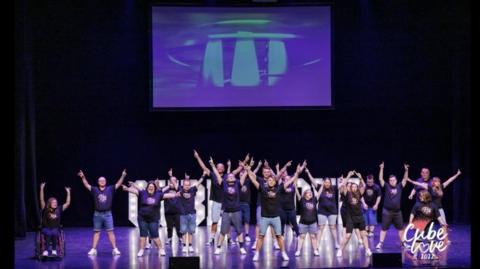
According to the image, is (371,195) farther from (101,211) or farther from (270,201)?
(101,211)

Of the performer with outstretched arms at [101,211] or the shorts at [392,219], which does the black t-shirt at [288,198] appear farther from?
the performer with outstretched arms at [101,211]

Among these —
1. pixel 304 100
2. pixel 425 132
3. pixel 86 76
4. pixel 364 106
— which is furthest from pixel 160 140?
pixel 425 132

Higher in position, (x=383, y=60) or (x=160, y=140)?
(x=383, y=60)

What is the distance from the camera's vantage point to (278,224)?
587 inches

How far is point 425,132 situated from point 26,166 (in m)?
9.65

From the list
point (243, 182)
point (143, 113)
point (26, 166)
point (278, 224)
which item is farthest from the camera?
point (143, 113)

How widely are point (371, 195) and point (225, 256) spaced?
3767 millimetres

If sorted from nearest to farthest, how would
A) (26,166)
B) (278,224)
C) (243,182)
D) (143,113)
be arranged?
1. (278,224)
2. (243,182)
3. (26,166)
4. (143,113)

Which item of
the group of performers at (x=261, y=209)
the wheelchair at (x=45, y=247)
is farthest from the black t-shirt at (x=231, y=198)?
the wheelchair at (x=45, y=247)

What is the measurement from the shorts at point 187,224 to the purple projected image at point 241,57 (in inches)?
158

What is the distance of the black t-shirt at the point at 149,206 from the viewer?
15.2m

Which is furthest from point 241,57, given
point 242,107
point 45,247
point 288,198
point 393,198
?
point 45,247

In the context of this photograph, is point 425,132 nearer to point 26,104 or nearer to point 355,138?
point 355,138

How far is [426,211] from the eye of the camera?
50.6 ft
